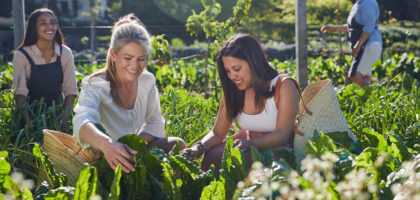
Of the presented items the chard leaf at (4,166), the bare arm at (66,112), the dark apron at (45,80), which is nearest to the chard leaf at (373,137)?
the chard leaf at (4,166)

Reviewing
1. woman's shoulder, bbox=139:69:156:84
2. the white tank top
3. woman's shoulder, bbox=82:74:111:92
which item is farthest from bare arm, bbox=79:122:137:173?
the white tank top

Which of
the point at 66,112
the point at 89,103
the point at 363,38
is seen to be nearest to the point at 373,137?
the point at 89,103

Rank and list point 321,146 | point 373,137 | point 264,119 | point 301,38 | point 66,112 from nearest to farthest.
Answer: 1. point 321,146
2. point 373,137
3. point 264,119
4. point 66,112
5. point 301,38

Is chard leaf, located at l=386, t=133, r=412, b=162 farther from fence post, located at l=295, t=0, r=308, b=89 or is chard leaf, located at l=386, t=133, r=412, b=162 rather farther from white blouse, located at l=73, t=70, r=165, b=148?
fence post, located at l=295, t=0, r=308, b=89

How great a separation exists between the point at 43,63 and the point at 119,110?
1417 millimetres

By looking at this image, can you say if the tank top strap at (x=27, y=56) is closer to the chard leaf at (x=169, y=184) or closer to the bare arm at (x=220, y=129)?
the bare arm at (x=220, y=129)

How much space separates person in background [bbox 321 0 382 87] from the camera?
18.4 ft

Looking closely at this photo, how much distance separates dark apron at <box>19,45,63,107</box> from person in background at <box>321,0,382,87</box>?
2.86m

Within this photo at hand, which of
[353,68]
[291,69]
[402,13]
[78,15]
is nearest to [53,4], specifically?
[78,15]

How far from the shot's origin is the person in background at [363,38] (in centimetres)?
560

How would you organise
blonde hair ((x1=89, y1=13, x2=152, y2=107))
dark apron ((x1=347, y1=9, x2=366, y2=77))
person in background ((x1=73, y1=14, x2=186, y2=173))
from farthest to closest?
dark apron ((x1=347, y1=9, x2=366, y2=77)), blonde hair ((x1=89, y1=13, x2=152, y2=107)), person in background ((x1=73, y1=14, x2=186, y2=173))

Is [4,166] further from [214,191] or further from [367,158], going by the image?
[367,158]

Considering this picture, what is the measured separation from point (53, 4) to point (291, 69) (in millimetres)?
25480

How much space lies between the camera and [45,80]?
398 cm
